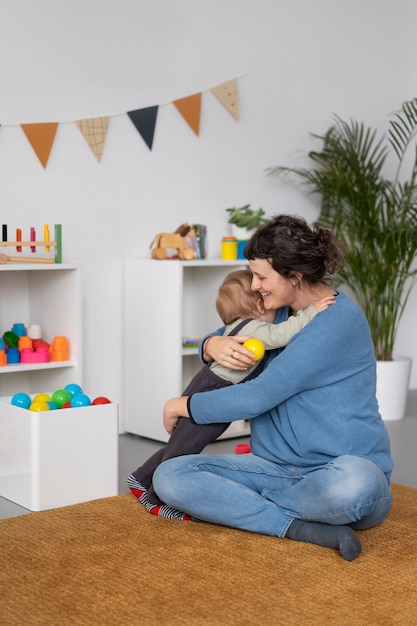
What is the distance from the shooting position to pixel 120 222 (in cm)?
359

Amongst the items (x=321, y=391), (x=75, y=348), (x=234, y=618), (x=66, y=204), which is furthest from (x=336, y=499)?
(x=66, y=204)

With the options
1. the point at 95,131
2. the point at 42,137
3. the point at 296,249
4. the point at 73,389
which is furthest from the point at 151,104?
the point at 296,249

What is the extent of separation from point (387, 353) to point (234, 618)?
248cm

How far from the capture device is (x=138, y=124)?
11.8 feet

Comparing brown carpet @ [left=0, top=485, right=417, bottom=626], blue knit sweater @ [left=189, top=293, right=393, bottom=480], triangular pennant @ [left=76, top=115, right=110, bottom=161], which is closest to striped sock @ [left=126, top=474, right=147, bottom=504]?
brown carpet @ [left=0, top=485, right=417, bottom=626]

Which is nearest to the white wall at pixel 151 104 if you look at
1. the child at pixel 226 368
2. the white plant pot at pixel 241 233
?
the white plant pot at pixel 241 233

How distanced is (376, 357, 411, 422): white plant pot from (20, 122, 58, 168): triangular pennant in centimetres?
176

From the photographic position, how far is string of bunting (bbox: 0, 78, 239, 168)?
3.31 m

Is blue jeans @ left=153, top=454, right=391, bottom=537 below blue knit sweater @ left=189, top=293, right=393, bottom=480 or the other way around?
below

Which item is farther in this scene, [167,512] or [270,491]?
[167,512]

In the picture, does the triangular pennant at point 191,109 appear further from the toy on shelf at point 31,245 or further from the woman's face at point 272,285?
the woman's face at point 272,285

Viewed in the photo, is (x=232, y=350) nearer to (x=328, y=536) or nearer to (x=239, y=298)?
(x=239, y=298)

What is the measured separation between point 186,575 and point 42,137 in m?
1.92

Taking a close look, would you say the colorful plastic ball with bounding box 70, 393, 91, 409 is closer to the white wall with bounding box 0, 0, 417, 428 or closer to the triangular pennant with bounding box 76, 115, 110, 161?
the white wall with bounding box 0, 0, 417, 428
